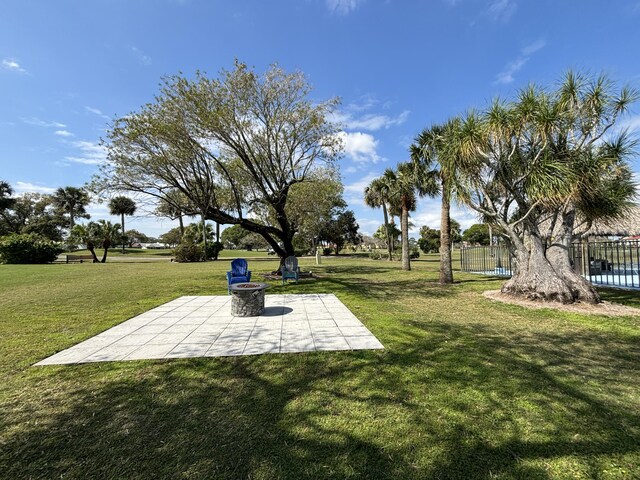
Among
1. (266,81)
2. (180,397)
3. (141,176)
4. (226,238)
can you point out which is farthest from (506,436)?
(226,238)

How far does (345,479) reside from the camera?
1.96 meters

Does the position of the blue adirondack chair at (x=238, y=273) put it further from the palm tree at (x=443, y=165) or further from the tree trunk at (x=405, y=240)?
the tree trunk at (x=405, y=240)

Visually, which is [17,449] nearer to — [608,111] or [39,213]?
[608,111]

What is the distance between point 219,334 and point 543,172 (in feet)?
29.1

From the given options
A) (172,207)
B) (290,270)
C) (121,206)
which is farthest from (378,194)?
Result: (121,206)

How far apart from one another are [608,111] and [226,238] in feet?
256

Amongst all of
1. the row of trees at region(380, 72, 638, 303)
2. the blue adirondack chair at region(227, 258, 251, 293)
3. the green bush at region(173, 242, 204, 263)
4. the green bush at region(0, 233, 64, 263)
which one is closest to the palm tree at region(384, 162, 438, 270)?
the row of trees at region(380, 72, 638, 303)

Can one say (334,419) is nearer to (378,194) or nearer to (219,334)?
(219,334)

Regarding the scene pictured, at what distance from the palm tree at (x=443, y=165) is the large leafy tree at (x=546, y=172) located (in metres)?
0.33

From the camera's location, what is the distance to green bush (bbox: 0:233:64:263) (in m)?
23.0

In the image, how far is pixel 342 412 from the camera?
A: 2748 mm

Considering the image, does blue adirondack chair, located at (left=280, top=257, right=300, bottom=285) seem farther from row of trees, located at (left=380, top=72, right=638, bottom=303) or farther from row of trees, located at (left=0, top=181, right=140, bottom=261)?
row of trees, located at (left=0, top=181, right=140, bottom=261)

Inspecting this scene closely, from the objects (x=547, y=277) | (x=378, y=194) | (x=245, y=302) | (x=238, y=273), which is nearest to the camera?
(x=245, y=302)

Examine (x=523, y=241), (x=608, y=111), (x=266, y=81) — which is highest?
(x=266, y=81)
